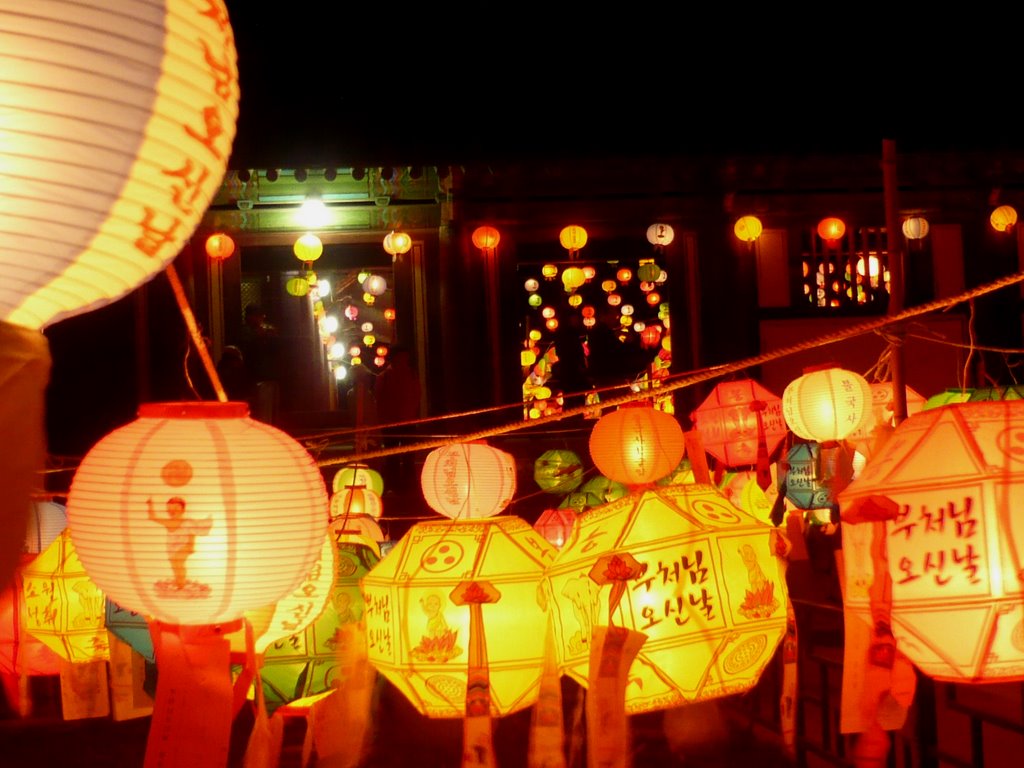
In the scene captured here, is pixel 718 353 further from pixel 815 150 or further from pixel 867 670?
pixel 867 670

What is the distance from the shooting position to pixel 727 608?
4172mm

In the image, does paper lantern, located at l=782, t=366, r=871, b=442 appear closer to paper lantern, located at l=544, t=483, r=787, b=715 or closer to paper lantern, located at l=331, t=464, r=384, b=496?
paper lantern, located at l=544, t=483, r=787, b=715

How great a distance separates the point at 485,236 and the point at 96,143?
11.7 meters

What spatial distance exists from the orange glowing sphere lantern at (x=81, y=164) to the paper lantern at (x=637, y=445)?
3.41m

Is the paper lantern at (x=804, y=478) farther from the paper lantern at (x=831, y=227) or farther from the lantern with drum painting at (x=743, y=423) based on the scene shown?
the paper lantern at (x=831, y=227)

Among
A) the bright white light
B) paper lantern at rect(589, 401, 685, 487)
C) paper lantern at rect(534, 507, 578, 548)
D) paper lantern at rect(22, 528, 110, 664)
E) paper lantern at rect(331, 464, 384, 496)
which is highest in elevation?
the bright white light

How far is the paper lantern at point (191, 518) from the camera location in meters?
3.34

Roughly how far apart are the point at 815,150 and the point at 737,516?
952 cm

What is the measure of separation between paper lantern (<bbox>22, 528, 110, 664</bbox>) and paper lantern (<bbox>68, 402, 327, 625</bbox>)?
6.91ft

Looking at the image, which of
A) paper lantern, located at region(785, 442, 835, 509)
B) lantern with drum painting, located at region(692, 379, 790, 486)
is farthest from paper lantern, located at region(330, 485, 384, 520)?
paper lantern, located at region(785, 442, 835, 509)

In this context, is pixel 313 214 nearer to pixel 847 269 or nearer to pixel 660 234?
pixel 660 234

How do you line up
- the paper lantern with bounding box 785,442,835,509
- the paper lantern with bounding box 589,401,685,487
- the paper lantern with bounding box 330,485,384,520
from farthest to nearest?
the paper lantern with bounding box 785,442,835,509 < the paper lantern with bounding box 330,485,384,520 < the paper lantern with bounding box 589,401,685,487

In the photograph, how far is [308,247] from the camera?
517 inches

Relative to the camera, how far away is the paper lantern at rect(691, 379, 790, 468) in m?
9.29
